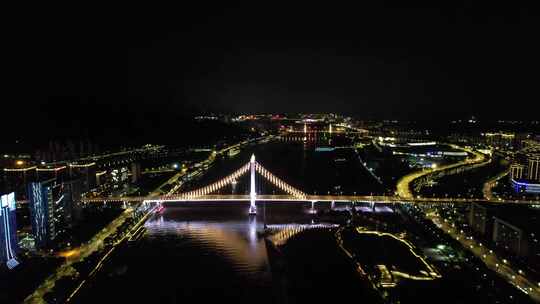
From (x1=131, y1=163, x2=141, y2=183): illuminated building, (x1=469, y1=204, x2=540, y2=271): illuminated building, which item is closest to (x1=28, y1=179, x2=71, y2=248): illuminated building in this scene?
(x1=131, y1=163, x2=141, y2=183): illuminated building

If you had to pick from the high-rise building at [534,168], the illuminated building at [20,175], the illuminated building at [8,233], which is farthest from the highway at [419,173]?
the illuminated building at [20,175]

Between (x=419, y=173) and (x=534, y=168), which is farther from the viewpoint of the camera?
(x=419, y=173)

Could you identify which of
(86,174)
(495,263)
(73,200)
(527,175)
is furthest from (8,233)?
(527,175)

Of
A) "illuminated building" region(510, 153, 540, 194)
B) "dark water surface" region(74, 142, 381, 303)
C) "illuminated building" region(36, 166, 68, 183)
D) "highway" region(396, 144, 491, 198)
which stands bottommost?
"dark water surface" region(74, 142, 381, 303)

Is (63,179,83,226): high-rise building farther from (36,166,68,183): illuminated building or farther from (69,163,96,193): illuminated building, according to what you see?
(36,166,68,183): illuminated building

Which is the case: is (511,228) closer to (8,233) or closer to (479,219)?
(479,219)

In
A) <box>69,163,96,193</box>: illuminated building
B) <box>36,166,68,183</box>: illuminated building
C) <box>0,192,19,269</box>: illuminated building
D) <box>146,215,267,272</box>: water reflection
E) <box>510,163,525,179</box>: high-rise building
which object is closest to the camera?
<box>0,192,19,269</box>: illuminated building
